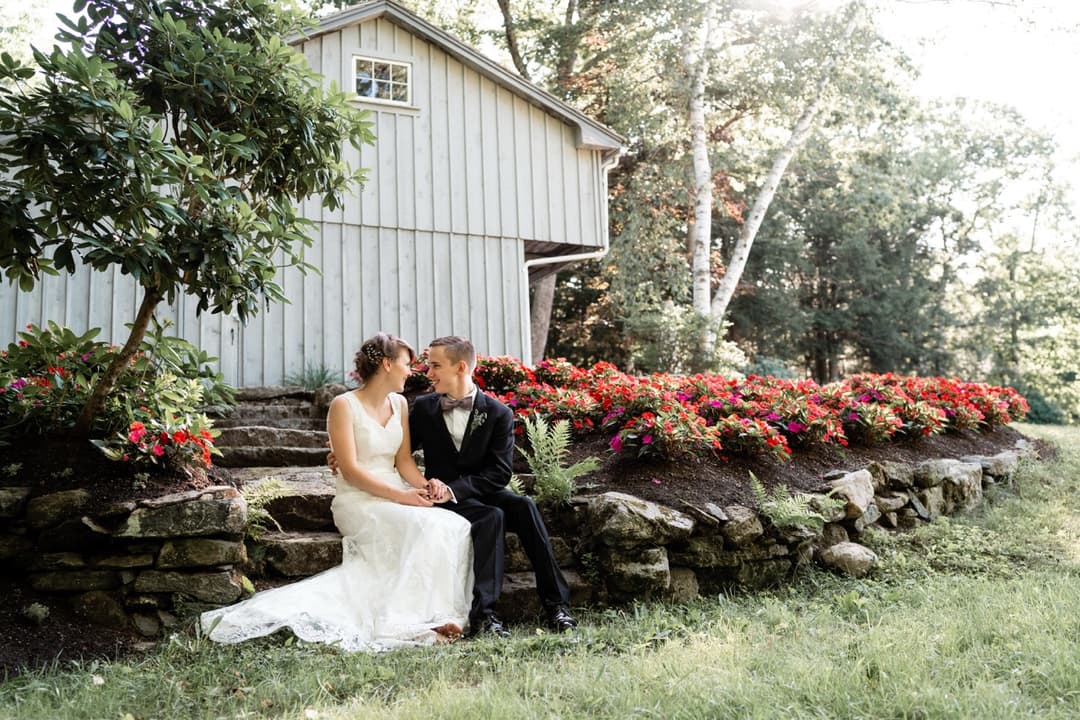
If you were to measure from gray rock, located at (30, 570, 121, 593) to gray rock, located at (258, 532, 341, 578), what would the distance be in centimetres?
83

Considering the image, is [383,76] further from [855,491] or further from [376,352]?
[855,491]

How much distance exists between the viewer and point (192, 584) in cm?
428

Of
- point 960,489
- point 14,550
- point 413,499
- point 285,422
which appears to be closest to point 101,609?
point 14,550

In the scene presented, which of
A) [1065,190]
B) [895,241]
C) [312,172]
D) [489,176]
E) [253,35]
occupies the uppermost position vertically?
[1065,190]

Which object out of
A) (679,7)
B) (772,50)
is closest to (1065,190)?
(772,50)

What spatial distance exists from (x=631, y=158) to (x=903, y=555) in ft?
48.1

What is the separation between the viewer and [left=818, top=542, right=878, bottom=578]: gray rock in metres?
5.46

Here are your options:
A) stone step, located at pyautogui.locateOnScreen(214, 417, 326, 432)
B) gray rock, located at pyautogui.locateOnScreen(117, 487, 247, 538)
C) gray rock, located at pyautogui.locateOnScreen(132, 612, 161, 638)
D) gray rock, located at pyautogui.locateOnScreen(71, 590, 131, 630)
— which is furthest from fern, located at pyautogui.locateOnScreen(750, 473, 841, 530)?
stone step, located at pyautogui.locateOnScreen(214, 417, 326, 432)

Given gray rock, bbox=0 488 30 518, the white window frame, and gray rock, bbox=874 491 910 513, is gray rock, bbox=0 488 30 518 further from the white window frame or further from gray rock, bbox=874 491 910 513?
the white window frame

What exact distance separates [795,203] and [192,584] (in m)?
23.5

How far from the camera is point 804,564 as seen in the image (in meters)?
5.54

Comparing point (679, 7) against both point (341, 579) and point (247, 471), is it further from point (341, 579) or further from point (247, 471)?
point (341, 579)

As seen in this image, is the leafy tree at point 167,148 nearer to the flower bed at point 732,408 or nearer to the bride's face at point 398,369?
the bride's face at point 398,369

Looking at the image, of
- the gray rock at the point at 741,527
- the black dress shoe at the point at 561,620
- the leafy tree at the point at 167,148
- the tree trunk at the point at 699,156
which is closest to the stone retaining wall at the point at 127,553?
the leafy tree at the point at 167,148
